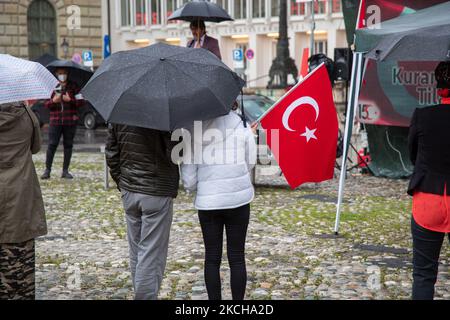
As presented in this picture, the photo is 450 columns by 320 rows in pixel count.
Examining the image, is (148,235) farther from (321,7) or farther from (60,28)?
(321,7)

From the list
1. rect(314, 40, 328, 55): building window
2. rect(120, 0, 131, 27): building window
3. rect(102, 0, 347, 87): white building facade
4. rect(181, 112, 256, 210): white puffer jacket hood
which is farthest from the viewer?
rect(120, 0, 131, 27): building window

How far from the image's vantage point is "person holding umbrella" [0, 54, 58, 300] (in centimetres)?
577

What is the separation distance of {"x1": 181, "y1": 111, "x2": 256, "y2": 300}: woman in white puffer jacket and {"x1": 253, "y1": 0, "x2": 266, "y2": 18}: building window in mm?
50375

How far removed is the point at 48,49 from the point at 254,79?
1311cm

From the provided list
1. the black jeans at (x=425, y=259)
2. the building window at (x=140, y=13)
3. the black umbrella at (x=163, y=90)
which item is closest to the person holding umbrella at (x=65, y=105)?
the black umbrella at (x=163, y=90)

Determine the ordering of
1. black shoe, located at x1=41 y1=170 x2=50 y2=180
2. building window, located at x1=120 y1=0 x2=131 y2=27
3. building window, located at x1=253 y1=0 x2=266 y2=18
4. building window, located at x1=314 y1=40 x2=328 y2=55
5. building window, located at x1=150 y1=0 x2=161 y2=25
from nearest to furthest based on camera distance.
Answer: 1. black shoe, located at x1=41 y1=170 x2=50 y2=180
2. building window, located at x1=314 y1=40 x2=328 y2=55
3. building window, located at x1=253 y1=0 x2=266 y2=18
4. building window, located at x1=150 y1=0 x2=161 y2=25
5. building window, located at x1=120 y1=0 x2=131 y2=27

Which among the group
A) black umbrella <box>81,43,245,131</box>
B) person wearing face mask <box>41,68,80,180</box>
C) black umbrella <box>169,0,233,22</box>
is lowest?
person wearing face mask <box>41,68,80,180</box>

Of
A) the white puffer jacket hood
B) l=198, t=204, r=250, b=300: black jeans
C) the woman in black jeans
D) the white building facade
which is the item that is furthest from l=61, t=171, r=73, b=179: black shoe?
the white building facade

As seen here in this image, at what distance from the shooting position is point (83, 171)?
17.2 meters

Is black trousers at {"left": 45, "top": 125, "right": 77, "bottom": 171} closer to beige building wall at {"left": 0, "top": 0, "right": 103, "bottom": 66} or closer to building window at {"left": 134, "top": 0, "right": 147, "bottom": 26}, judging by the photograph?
beige building wall at {"left": 0, "top": 0, "right": 103, "bottom": 66}

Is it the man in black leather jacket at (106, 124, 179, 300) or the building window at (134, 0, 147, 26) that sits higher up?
the building window at (134, 0, 147, 26)

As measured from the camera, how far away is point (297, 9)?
5312 centimetres

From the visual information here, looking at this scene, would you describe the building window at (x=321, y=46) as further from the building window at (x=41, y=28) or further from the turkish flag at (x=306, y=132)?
the turkish flag at (x=306, y=132)

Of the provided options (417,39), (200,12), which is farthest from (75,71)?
(417,39)
